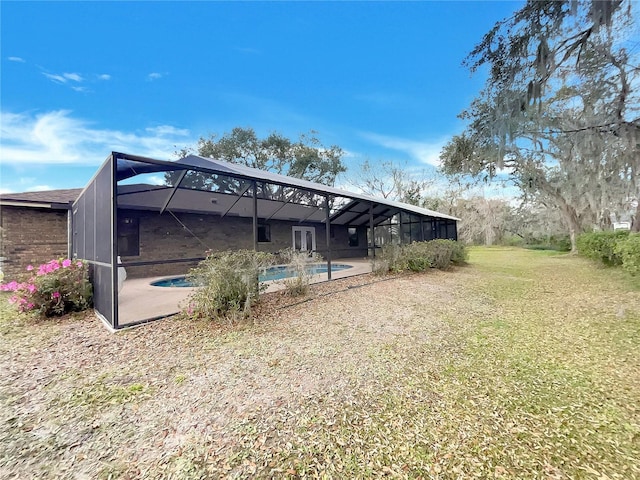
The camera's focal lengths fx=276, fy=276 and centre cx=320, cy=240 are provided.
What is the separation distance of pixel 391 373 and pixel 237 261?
9.43 feet

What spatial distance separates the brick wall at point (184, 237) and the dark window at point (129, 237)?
110 mm

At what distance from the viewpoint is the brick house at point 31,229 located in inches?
264

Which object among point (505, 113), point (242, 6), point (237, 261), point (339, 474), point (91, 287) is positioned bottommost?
point (339, 474)

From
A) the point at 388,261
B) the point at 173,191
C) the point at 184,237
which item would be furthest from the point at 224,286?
the point at 184,237

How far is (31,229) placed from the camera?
7.09 m

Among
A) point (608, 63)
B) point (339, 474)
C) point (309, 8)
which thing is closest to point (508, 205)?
point (608, 63)

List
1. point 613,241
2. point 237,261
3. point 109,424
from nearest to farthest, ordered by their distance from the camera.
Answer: point 109,424
point 237,261
point 613,241

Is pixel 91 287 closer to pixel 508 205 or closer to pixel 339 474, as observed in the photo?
pixel 339 474

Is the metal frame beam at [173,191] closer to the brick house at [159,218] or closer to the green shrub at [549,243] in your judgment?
the brick house at [159,218]

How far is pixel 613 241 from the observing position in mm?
9523

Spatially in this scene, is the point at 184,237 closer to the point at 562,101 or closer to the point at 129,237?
the point at 129,237

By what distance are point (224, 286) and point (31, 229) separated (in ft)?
21.7

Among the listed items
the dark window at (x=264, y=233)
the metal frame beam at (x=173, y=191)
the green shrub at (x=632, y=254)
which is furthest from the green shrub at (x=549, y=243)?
the metal frame beam at (x=173, y=191)

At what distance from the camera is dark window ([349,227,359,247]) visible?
17.5 m
